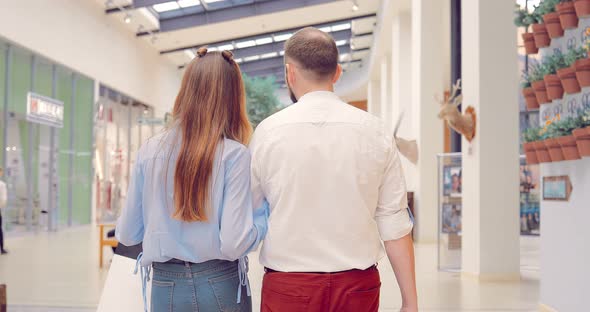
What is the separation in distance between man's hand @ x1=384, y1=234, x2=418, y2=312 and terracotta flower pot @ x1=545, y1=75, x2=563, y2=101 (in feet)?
10.7

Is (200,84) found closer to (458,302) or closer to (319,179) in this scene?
(319,179)

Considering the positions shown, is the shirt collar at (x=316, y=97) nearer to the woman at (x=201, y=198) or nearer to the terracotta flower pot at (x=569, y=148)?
the woman at (x=201, y=198)

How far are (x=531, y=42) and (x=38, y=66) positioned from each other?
470 inches

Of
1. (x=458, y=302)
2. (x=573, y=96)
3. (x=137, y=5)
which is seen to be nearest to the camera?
(x=573, y=96)

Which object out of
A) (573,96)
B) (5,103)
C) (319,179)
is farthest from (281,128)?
(5,103)

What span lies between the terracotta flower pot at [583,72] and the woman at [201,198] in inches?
114

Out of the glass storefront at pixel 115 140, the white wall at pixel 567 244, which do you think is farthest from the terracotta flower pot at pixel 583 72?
the glass storefront at pixel 115 140

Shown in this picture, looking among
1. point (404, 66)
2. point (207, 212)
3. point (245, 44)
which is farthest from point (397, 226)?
point (245, 44)

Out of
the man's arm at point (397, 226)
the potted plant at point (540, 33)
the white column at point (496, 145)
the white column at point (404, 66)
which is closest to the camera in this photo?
the man's arm at point (397, 226)

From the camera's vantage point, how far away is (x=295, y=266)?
177 centimetres

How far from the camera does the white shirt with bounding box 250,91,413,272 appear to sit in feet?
5.83

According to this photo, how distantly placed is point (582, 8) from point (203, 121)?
10.4 feet

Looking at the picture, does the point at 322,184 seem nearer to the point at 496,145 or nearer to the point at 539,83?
the point at 539,83

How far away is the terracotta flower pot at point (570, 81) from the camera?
4.43 m
